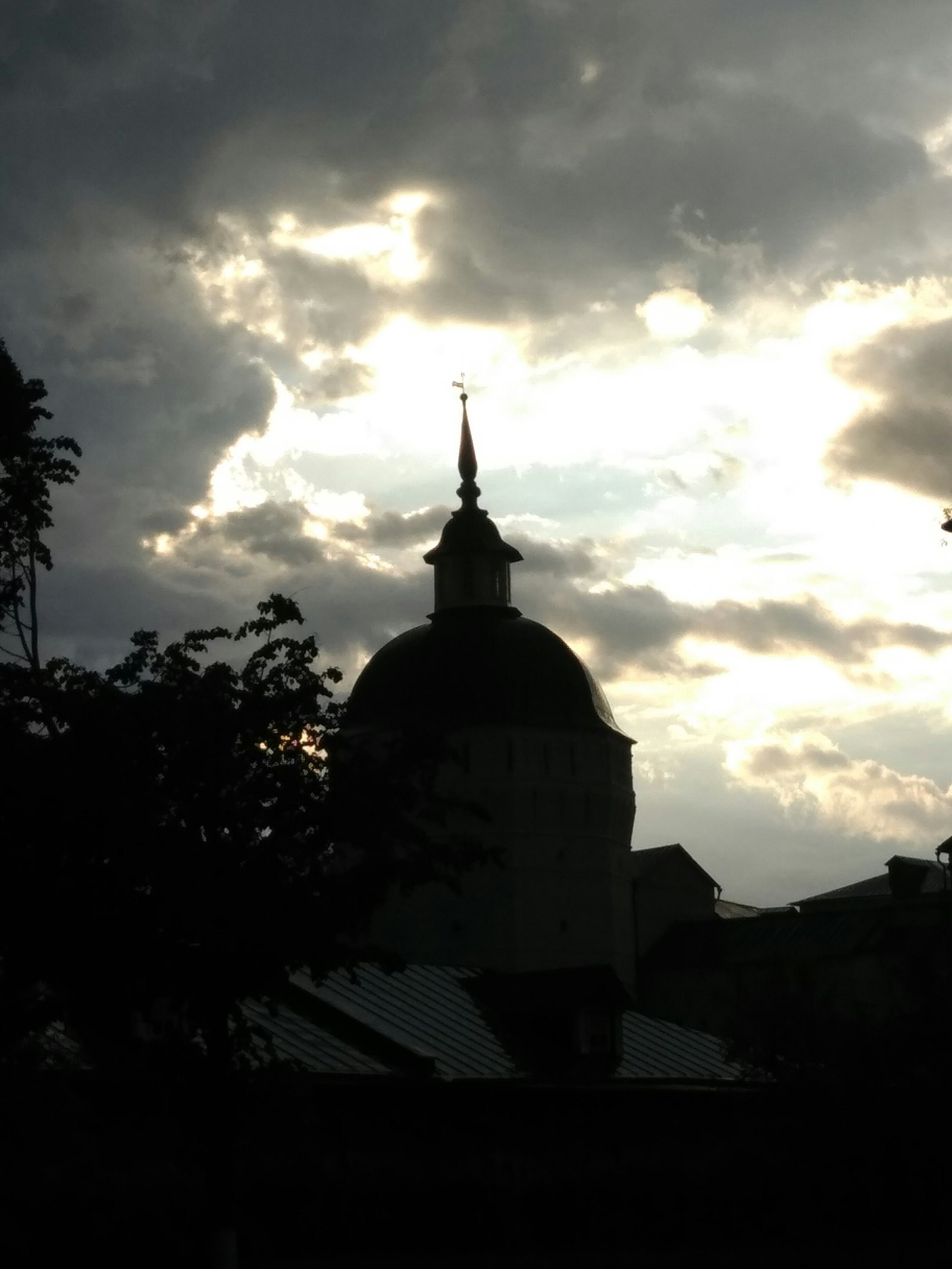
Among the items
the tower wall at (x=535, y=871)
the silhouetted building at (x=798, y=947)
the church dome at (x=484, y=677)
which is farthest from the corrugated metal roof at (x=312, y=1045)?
the church dome at (x=484, y=677)

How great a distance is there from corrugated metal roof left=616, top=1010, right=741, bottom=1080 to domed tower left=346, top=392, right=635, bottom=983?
26.2 m

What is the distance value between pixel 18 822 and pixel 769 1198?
1494cm

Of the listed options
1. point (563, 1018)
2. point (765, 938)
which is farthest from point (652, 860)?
point (563, 1018)

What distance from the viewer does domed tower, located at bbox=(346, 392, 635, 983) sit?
7244cm

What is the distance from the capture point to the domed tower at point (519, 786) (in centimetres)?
7244

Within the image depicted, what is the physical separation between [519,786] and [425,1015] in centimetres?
3581

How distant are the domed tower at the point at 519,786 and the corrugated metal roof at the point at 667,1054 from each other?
1033 inches

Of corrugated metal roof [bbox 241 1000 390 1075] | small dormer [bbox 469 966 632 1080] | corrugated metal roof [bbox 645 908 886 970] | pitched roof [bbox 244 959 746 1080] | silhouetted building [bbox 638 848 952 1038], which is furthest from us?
corrugated metal roof [bbox 645 908 886 970]

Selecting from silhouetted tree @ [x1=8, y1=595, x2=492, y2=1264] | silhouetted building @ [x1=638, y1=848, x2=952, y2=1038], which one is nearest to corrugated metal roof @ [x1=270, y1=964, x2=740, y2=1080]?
silhouetted tree @ [x1=8, y1=595, x2=492, y2=1264]

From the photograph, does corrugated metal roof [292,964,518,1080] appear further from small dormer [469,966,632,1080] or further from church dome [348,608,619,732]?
church dome [348,608,619,732]

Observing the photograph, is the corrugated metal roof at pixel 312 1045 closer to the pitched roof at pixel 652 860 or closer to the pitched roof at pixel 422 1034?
the pitched roof at pixel 422 1034

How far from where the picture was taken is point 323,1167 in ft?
85.4

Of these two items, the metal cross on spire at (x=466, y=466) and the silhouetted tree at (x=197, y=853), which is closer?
the silhouetted tree at (x=197, y=853)

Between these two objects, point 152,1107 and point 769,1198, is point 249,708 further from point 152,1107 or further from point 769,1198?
point 769,1198
